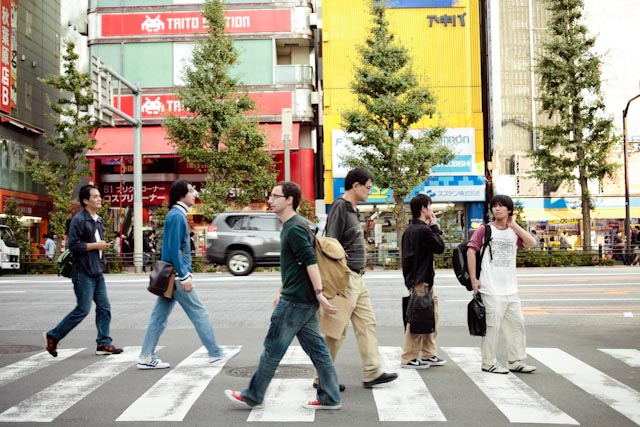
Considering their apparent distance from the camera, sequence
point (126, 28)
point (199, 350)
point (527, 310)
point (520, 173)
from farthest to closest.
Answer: point (520, 173) < point (126, 28) < point (527, 310) < point (199, 350)

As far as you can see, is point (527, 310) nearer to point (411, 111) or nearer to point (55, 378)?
point (55, 378)

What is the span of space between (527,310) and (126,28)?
27134 mm

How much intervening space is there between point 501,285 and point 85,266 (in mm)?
4419

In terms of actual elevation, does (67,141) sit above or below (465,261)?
above

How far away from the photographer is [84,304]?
7602mm

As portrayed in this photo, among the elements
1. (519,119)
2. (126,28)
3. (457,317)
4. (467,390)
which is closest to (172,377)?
(467,390)

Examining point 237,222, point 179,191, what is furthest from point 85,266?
point 237,222

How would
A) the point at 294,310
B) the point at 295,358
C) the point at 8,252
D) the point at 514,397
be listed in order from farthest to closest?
1. the point at 8,252
2. the point at 295,358
3. the point at 514,397
4. the point at 294,310

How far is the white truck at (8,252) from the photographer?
2519 cm

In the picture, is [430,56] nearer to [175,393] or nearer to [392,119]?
[392,119]

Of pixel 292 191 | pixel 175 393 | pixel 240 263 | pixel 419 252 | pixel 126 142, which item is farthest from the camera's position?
pixel 126 142

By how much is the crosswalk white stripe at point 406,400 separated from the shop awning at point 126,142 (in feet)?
84.9

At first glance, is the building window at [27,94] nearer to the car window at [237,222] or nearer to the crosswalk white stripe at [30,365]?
the car window at [237,222]

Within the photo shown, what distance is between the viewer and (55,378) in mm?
6688
